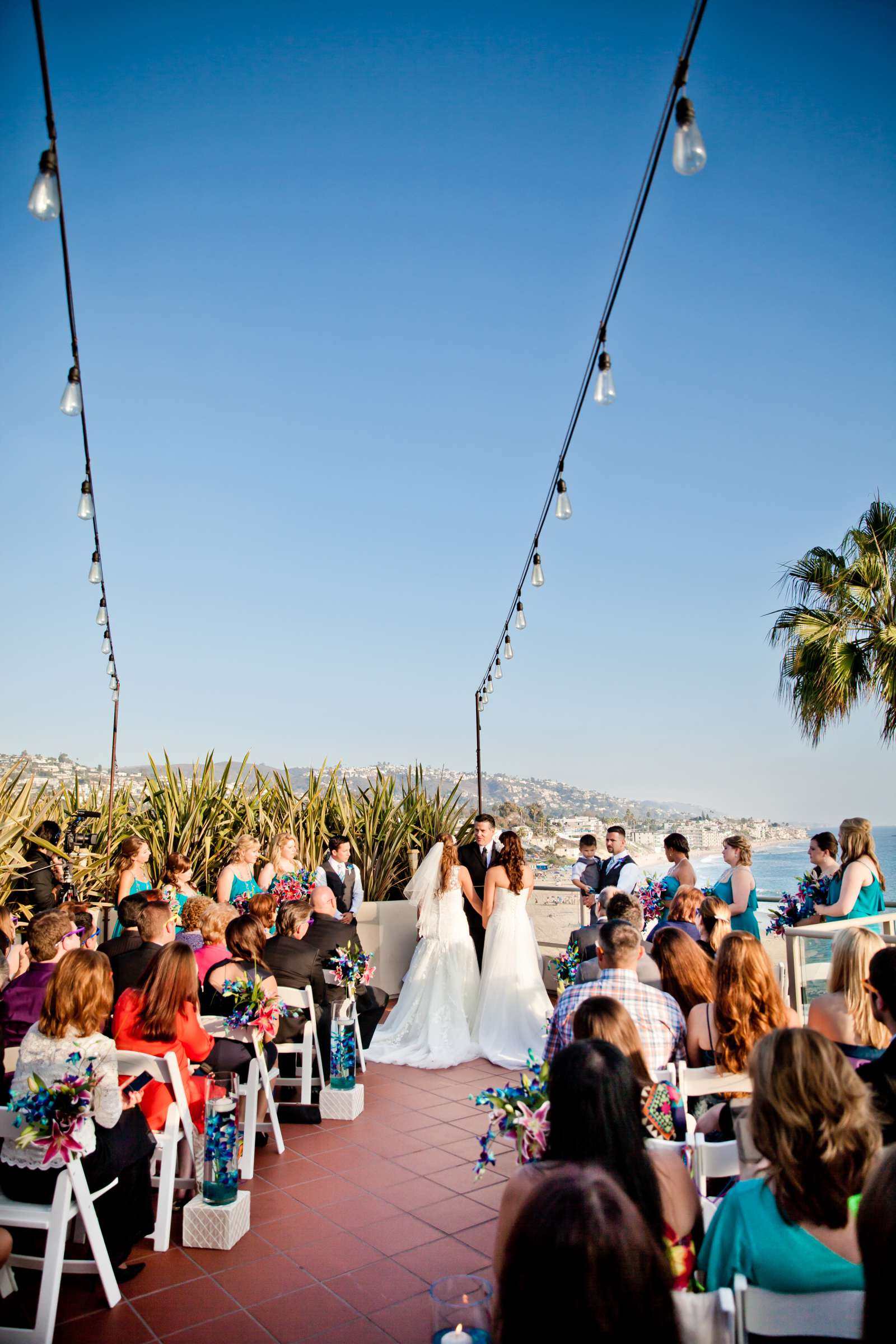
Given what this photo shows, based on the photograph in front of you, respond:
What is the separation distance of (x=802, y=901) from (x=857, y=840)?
791 millimetres

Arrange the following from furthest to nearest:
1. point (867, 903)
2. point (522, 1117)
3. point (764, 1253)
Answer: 1. point (867, 903)
2. point (522, 1117)
3. point (764, 1253)

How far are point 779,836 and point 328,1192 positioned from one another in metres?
8.30

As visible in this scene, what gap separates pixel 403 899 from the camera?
9555 millimetres

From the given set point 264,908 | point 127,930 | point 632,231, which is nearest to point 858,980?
point 632,231

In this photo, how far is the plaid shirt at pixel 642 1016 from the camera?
11.1 ft

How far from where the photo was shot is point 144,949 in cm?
470

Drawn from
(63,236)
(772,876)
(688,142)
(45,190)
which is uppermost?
(63,236)

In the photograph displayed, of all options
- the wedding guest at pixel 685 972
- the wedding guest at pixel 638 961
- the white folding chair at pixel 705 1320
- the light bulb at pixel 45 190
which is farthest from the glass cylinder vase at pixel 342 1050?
the light bulb at pixel 45 190

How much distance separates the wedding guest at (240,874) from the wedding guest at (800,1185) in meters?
5.24

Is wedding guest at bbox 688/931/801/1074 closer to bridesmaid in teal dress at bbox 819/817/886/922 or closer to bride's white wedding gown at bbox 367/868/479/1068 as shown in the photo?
bridesmaid in teal dress at bbox 819/817/886/922

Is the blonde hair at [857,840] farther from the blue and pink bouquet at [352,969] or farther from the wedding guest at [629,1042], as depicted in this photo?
the blue and pink bouquet at [352,969]

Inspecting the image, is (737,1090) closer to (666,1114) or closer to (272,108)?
(666,1114)

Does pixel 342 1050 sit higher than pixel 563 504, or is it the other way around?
pixel 563 504

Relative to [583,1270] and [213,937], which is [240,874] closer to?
[213,937]
